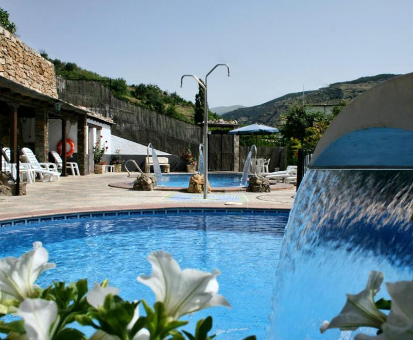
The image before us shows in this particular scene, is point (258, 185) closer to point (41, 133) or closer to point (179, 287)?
point (41, 133)

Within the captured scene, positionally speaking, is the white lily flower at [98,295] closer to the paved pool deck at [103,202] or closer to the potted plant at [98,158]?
the paved pool deck at [103,202]

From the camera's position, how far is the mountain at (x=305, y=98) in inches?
3713

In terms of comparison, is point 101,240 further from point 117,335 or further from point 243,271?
point 117,335

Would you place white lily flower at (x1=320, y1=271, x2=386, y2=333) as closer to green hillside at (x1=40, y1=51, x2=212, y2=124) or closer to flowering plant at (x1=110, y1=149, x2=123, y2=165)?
flowering plant at (x1=110, y1=149, x2=123, y2=165)

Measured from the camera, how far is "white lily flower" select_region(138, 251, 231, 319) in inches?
20.3

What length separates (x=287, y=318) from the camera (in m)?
2.42

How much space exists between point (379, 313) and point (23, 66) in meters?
17.3

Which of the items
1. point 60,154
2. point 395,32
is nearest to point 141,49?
point 60,154

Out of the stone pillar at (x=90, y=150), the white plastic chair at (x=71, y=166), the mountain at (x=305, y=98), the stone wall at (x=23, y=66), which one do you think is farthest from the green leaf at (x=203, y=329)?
the mountain at (x=305, y=98)

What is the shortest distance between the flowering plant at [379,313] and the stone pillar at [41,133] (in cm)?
1674

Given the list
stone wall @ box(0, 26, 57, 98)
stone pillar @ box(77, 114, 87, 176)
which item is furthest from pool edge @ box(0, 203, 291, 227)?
Answer: stone pillar @ box(77, 114, 87, 176)

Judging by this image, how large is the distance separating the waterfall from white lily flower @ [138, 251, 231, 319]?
4.93 feet

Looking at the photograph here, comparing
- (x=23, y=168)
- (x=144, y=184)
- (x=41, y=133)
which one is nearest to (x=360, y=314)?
(x=144, y=184)

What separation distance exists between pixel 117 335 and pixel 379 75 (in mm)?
107167
